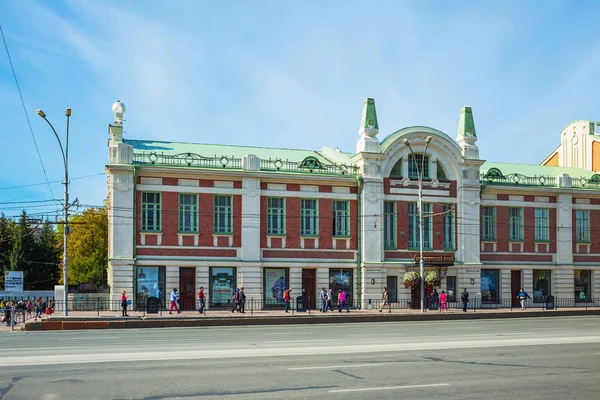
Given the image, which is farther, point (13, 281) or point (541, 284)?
point (13, 281)

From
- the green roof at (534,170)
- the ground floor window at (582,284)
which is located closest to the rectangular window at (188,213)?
the green roof at (534,170)

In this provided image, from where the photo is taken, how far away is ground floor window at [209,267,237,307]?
143 feet

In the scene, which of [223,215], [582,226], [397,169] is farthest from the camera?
[582,226]

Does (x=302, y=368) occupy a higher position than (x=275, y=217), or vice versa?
(x=275, y=217)

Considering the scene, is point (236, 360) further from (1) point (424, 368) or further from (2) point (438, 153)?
(2) point (438, 153)

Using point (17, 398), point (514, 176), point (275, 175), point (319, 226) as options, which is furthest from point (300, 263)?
point (17, 398)

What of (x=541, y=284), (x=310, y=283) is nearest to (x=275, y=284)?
(x=310, y=283)

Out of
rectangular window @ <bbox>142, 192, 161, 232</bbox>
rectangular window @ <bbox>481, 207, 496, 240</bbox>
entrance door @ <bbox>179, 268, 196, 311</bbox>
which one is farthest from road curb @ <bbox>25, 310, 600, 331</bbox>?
rectangular window @ <bbox>142, 192, 161, 232</bbox>

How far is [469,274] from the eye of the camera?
48.6 meters

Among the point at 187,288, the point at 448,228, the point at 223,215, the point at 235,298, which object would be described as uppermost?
the point at 223,215

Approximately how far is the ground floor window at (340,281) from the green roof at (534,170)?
15.2m

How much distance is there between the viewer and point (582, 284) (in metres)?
52.6

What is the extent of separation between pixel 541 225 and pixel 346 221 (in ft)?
49.3

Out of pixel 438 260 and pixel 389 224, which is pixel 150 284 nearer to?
pixel 389 224
